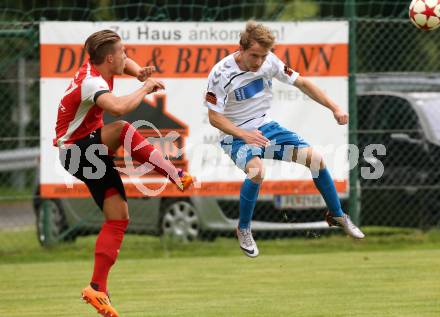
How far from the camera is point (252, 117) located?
934 cm

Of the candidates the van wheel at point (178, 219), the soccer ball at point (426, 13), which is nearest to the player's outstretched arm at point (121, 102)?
the soccer ball at point (426, 13)

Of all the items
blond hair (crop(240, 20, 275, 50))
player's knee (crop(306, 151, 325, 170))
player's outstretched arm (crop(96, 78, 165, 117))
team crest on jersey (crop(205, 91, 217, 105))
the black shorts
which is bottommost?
player's knee (crop(306, 151, 325, 170))

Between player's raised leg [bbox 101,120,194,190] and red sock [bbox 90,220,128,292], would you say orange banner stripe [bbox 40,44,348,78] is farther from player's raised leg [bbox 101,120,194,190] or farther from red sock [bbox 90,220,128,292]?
red sock [bbox 90,220,128,292]

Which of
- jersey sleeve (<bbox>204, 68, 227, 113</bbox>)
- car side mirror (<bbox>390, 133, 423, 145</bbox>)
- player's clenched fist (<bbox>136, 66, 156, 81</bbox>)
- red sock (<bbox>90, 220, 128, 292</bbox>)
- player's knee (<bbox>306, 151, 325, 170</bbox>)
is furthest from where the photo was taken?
car side mirror (<bbox>390, 133, 423, 145</bbox>)

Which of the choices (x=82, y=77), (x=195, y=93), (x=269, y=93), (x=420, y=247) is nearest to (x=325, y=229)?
(x=420, y=247)

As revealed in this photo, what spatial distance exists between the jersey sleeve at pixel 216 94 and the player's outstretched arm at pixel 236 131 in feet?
0.21

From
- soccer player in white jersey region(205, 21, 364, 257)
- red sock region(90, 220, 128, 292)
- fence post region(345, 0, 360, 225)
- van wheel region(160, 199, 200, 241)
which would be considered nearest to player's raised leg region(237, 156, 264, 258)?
soccer player in white jersey region(205, 21, 364, 257)

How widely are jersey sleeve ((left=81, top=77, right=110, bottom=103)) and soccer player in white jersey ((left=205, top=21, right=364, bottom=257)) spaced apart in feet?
4.78

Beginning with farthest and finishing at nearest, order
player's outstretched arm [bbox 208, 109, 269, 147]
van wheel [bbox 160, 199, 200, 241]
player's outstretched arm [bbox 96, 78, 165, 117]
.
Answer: van wheel [bbox 160, 199, 200, 241]
player's outstretched arm [bbox 208, 109, 269, 147]
player's outstretched arm [bbox 96, 78, 165, 117]

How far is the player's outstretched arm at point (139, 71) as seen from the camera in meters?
8.15

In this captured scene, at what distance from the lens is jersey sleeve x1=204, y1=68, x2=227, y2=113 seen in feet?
29.7

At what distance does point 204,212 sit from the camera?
1248cm

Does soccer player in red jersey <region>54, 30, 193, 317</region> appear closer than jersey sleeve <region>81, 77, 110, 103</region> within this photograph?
No

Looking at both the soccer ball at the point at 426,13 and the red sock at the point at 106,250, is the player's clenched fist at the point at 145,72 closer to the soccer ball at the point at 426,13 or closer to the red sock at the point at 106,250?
the red sock at the point at 106,250
